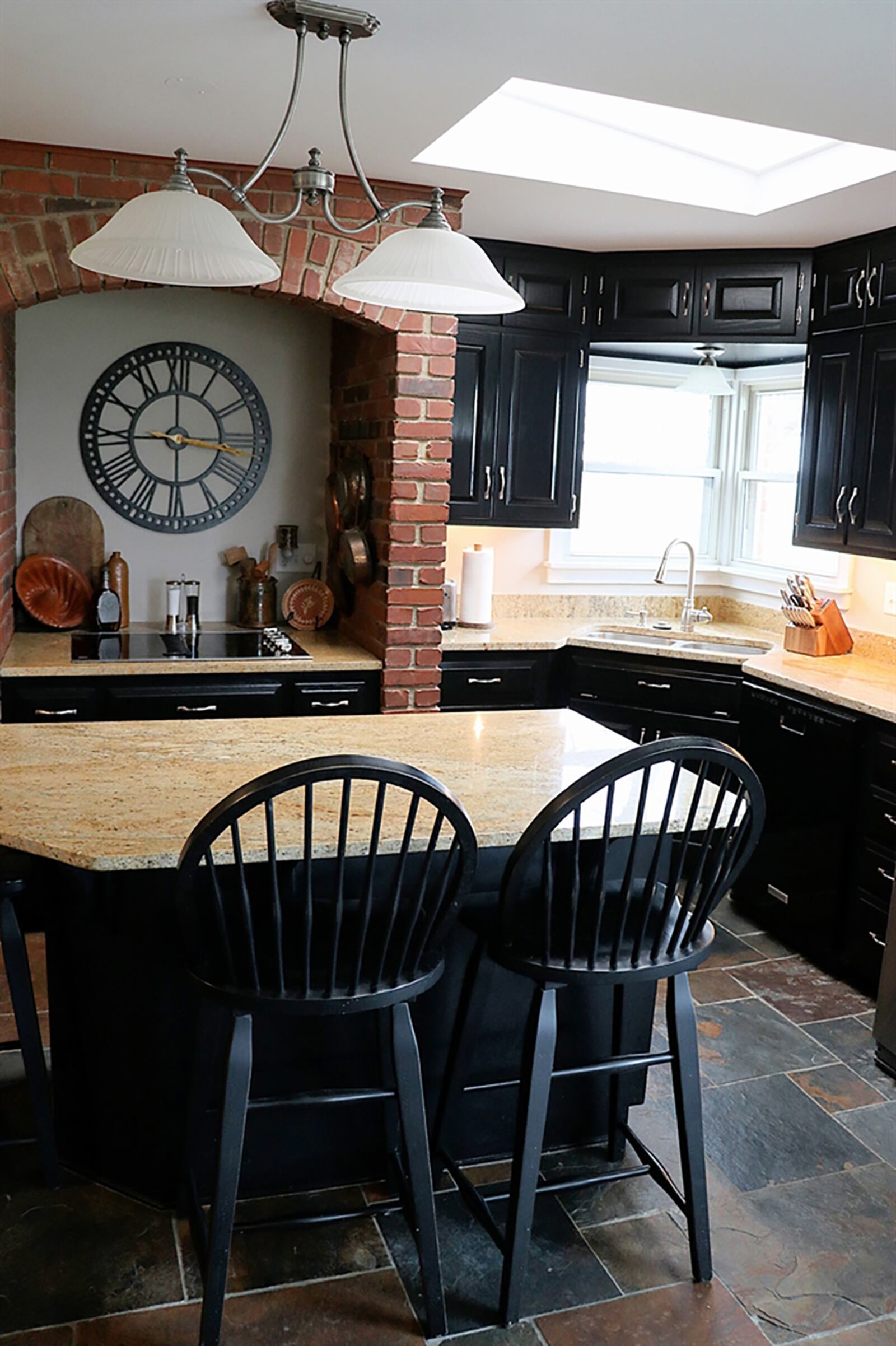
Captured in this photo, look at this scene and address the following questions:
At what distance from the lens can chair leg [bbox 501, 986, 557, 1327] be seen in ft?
A: 7.25

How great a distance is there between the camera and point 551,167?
144 inches

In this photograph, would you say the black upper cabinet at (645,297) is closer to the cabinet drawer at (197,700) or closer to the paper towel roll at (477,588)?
the paper towel roll at (477,588)

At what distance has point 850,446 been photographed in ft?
14.2

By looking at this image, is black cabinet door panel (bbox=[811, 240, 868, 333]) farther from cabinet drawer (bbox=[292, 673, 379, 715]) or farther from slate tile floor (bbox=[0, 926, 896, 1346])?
slate tile floor (bbox=[0, 926, 896, 1346])

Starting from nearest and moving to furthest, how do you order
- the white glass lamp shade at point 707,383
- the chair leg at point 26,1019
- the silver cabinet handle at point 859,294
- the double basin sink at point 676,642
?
the chair leg at point 26,1019, the silver cabinet handle at point 859,294, the double basin sink at point 676,642, the white glass lamp shade at point 707,383

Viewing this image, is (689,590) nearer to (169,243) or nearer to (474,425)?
(474,425)

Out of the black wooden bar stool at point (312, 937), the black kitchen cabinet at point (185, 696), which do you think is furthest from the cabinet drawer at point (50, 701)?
the black wooden bar stool at point (312, 937)

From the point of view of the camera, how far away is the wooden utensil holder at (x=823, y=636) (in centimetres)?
456

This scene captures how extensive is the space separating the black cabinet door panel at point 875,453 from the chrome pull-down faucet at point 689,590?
0.79 metres

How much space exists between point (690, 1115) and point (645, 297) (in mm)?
3337

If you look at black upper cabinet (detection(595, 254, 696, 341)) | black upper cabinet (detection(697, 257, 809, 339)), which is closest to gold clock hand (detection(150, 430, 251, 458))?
black upper cabinet (detection(595, 254, 696, 341))

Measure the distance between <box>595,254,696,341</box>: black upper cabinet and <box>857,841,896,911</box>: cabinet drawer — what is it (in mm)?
2157

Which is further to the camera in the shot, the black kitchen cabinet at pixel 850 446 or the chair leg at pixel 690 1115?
the black kitchen cabinet at pixel 850 446

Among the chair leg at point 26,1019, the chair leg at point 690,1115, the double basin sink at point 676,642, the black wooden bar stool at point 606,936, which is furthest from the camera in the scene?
the double basin sink at point 676,642
